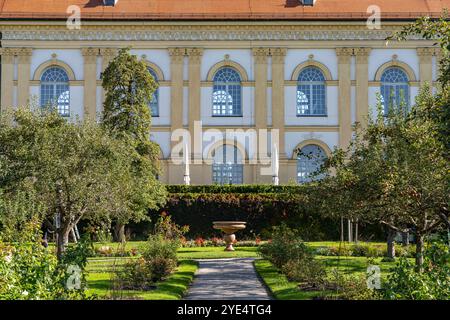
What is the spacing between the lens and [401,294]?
10719 mm

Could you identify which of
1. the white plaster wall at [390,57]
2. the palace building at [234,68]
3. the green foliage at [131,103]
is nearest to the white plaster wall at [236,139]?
the palace building at [234,68]

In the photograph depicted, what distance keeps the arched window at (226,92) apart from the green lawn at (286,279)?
19617 mm

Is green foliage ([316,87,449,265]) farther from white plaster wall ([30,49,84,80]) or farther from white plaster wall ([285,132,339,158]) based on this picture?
white plaster wall ([30,49,84,80])

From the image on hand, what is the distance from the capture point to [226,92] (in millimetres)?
43844

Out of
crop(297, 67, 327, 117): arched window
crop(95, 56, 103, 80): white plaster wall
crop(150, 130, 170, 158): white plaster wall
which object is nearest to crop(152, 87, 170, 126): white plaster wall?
crop(150, 130, 170, 158): white plaster wall

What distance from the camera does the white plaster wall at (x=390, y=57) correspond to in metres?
43.7

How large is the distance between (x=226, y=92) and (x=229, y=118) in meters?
1.49

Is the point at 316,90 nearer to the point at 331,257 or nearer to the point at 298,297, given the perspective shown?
the point at 331,257

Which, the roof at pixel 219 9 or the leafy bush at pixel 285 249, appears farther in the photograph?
the roof at pixel 219 9

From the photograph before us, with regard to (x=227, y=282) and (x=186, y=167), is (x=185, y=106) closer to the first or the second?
(x=186, y=167)

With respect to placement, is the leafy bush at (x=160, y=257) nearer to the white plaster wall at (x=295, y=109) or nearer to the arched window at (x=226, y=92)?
the arched window at (x=226, y=92)

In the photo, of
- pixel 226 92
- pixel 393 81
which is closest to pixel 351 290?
pixel 226 92

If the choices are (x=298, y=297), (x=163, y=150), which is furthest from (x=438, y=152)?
(x=163, y=150)
